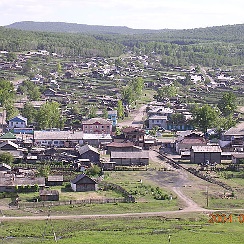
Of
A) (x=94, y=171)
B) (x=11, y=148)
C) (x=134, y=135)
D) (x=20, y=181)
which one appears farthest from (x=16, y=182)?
(x=134, y=135)

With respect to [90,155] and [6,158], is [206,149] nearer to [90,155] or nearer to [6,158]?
[90,155]

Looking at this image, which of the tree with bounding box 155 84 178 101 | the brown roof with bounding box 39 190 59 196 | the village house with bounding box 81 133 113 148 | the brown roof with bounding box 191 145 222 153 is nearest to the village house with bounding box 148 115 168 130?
the village house with bounding box 81 133 113 148

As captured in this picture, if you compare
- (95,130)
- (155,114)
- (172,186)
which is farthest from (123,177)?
(155,114)

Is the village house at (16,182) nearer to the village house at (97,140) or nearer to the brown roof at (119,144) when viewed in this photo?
the brown roof at (119,144)

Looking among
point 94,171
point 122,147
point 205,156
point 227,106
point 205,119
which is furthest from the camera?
point 227,106

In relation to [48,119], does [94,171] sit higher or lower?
lower

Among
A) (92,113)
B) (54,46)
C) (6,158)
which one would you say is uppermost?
(54,46)
